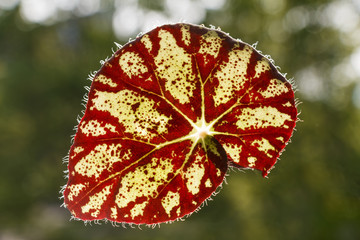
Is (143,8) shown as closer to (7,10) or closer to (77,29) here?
(77,29)

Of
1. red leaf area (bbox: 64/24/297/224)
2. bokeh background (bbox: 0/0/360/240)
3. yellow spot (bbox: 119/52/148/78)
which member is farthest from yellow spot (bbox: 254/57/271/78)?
bokeh background (bbox: 0/0/360/240)

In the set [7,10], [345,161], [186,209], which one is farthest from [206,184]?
[7,10]

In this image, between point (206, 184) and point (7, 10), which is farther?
point (7, 10)

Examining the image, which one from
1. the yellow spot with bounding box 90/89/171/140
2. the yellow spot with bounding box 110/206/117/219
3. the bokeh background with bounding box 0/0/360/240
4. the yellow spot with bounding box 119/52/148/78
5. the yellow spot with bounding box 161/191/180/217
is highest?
the bokeh background with bounding box 0/0/360/240

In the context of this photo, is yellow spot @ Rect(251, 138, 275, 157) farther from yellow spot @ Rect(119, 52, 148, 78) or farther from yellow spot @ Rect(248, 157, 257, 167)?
yellow spot @ Rect(119, 52, 148, 78)

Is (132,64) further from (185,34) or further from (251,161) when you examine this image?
(251,161)

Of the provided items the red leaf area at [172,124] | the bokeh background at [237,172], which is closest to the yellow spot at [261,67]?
the red leaf area at [172,124]
